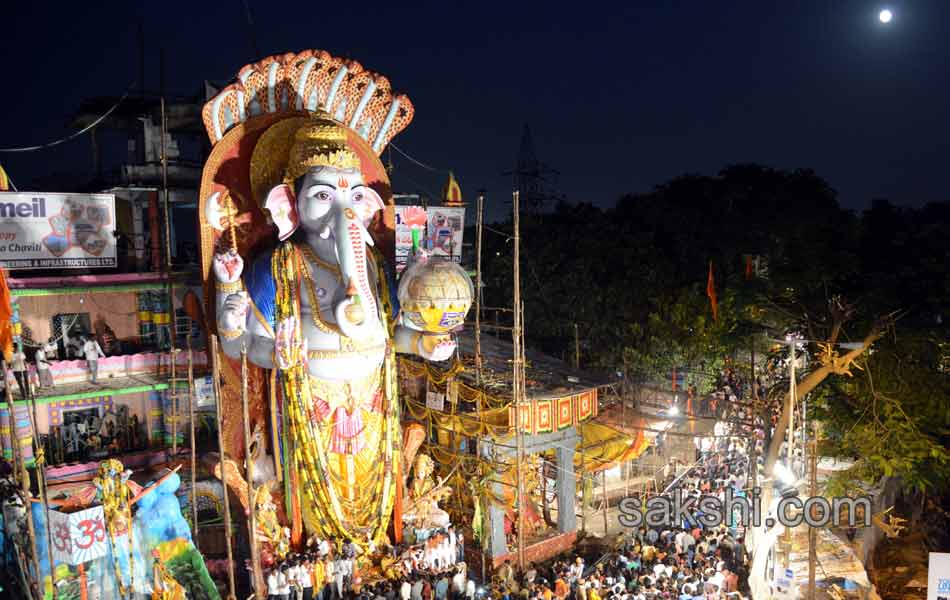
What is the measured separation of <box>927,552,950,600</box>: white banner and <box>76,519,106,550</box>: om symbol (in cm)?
1198

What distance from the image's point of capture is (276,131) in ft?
44.1

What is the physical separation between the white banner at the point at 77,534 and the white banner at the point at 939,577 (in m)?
12.0

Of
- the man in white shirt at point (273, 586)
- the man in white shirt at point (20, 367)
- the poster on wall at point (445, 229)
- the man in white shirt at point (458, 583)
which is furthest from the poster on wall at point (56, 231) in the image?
the man in white shirt at point (458, 583)

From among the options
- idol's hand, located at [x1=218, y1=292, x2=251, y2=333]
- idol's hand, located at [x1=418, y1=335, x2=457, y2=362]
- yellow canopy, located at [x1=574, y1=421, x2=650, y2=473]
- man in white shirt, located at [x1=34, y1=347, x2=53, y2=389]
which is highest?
idol's hand, located at [x1=218, y1=292, x2=251, y2=333]

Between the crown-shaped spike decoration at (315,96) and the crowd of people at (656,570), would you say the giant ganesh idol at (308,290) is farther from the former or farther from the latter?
the crowd of people at (656,570)

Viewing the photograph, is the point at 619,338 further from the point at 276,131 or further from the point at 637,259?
the point at 276,131

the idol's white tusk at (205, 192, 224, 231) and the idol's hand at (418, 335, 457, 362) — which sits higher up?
the idol's white tusk at (205, 192, 224, 231)

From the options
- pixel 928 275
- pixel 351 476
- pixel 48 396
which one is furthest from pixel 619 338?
pixel 48 396

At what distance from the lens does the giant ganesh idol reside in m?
12.8

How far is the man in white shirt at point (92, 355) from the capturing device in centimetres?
1448

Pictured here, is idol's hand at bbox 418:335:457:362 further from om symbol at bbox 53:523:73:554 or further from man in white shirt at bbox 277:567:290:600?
om symbol at bbox 53:523:73:554

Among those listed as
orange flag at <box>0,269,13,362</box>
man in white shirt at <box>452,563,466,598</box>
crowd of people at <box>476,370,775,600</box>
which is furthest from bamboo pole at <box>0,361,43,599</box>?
crowd of people at <box>476,370,775,600</box>

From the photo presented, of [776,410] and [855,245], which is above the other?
[855,245]

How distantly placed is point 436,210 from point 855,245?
28.8 feet
